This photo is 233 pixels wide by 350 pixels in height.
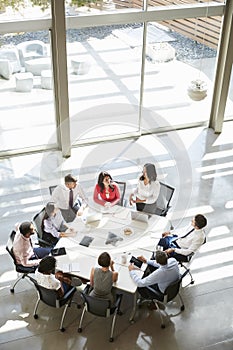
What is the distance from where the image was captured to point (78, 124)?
9352mm

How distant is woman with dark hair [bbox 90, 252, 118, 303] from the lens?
5.46m

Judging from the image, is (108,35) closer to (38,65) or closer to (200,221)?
(38,65)

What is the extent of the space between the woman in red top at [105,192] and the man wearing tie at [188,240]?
0.91 metres

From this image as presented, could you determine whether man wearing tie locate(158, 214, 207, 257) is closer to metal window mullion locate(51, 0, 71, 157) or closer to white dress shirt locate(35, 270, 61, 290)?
white dress shirt locate(35, 270, 61, 290)

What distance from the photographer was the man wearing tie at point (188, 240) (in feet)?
19.8

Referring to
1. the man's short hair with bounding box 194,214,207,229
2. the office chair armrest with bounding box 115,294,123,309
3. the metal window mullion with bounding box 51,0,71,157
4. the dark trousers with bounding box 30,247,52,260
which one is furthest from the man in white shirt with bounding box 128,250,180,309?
the metal window mullion with bounding box 51,0,71,157

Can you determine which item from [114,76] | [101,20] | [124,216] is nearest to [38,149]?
[114,76]

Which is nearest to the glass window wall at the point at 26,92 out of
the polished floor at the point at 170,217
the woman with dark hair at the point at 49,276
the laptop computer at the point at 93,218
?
the polished floor at the point at 170,217

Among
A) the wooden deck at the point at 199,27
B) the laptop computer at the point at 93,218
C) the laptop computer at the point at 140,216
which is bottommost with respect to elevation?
the laptop computer at the point at 93,218

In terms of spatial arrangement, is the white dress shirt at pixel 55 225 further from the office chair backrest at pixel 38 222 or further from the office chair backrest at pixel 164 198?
the office chair backrest at pixel 164 198

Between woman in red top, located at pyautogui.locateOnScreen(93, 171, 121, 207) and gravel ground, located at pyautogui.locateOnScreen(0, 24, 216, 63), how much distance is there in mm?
2768

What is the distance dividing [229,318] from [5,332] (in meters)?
2.65

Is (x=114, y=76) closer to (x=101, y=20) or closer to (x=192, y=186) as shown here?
(x=101, y=20)

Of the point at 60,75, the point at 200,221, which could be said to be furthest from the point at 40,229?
the point at 60,75
